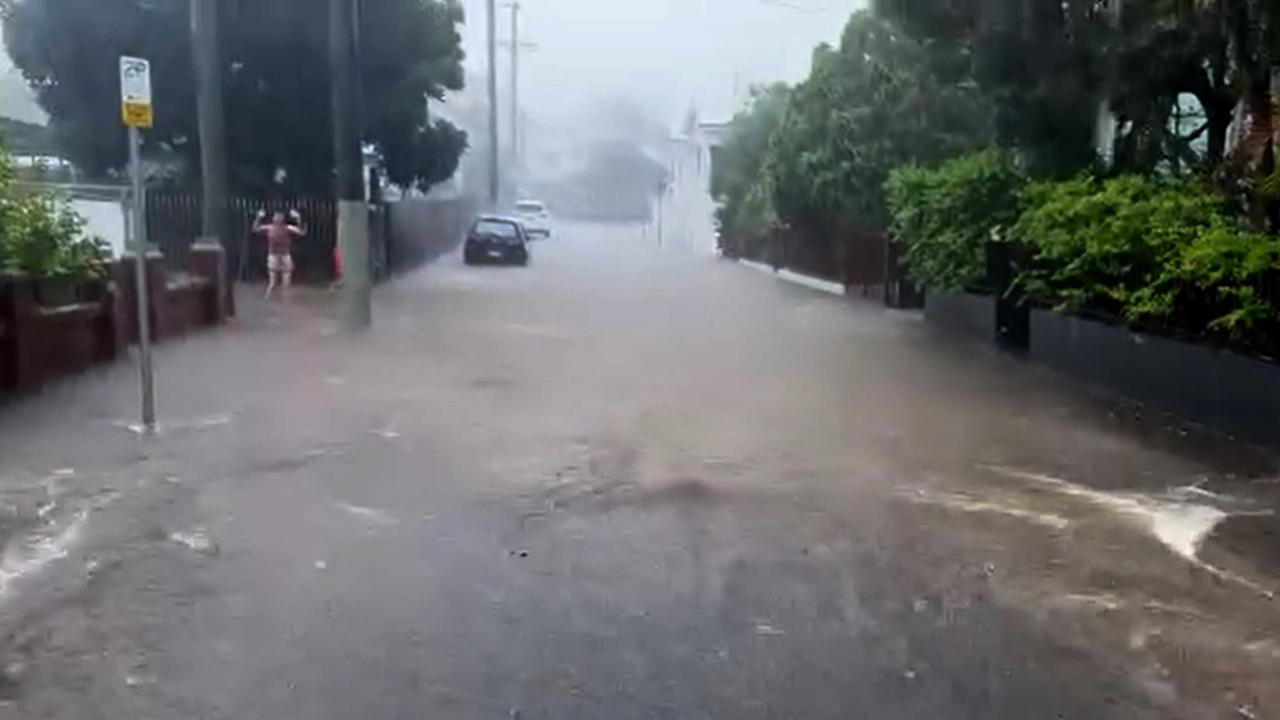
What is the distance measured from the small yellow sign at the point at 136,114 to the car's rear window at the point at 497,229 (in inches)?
1237

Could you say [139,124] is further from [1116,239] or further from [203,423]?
[1116,239]

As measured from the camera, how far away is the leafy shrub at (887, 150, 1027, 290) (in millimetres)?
20484

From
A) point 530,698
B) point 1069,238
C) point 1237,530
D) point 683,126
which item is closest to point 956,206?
point 1069,238

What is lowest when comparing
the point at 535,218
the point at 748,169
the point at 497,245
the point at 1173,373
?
the point at 535,218

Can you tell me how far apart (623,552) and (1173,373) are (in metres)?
7.36

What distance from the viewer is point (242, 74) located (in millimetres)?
30297

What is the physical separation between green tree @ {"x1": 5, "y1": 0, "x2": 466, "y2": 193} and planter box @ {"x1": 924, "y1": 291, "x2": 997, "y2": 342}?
13.4m

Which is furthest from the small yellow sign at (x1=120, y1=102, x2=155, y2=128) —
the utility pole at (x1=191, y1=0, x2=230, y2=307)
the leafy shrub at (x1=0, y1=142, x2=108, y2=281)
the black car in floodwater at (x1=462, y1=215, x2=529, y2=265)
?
the black car in floodwater at (x1=462, y1=215, x2=529, y2=265)

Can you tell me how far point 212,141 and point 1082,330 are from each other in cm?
1464

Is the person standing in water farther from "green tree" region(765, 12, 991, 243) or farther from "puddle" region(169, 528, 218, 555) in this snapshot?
"puddle" region(169, 528, 218, 555)

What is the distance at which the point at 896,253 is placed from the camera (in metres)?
26.8

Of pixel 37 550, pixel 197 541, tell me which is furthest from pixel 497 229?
pixel 37 550

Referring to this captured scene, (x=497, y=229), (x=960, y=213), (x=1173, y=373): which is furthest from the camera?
(x=497, y=229)

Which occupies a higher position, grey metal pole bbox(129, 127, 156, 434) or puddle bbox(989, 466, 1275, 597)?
grey metal pole bbox(129, 127, 156, 434)
